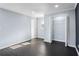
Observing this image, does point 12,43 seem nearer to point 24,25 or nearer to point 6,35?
point 6,35

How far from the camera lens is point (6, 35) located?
4.06 meters

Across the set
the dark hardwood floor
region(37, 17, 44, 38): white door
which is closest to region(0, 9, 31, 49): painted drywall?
the dark hardwood floor

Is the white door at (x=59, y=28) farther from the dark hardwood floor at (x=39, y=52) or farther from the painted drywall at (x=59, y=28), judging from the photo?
the dark hardwood floor at (x=39, y=52)

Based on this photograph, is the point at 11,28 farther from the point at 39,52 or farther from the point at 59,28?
the point at 59,28

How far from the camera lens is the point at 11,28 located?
4.38m

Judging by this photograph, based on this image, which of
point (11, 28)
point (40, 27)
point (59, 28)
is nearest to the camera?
point (11, 28)

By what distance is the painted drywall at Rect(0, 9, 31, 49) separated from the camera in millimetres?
3841

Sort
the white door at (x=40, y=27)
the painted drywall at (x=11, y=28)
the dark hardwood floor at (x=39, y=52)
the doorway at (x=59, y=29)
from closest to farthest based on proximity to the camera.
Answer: the dark hardwood floor at (x=39, y=52), the painted drywall at (x=11, y=28), the doorway at (x=59, y=29), the white door at (x=40, y=27)

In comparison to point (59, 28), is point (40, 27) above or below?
above

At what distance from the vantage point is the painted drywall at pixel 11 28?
3841 mm

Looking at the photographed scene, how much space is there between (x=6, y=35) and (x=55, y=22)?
408 centimetres

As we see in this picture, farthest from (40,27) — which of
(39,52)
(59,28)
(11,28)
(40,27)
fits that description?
(39,52)

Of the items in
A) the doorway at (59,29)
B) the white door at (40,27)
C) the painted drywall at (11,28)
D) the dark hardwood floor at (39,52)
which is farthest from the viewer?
the white door at (40,27)

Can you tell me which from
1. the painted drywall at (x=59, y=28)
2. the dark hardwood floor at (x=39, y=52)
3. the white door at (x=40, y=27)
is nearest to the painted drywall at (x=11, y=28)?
the dark hardwood floor at (x=39, y=52)
